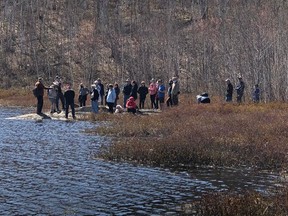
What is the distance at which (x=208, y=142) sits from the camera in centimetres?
1980

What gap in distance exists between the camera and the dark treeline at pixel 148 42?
43.8 m

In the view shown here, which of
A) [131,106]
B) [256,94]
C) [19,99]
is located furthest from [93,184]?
[19,99]

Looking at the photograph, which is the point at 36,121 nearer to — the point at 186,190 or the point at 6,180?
the point at 6,180

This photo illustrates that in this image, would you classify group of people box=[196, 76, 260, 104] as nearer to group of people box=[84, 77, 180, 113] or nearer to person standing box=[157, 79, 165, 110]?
group of people box=[84, 77, 180, 113]

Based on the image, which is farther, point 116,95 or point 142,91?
point 142,91

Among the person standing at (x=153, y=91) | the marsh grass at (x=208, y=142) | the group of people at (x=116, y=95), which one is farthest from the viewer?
the person standing at (x=153, y=91)

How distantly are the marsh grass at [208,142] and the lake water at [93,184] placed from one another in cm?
86

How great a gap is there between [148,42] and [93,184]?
52.9 metres

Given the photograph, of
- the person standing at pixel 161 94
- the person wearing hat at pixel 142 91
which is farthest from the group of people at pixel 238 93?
the person wearing hat at pixel 142 91

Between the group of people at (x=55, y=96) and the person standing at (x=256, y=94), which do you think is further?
the person standing at (x=256, y=94)

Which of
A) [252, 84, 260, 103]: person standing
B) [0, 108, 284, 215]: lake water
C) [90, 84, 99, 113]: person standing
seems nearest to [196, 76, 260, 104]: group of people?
[252, 84, 260, 103]: person standing

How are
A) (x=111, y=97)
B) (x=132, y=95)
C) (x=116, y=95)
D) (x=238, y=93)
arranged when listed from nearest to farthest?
(x=111, y=97), (x=116, y=95), (x=132, y=95), (x=238, y=93)

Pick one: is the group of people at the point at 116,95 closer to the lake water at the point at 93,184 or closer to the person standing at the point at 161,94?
the person standing at the point at 161,94

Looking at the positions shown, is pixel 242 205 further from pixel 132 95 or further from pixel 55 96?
pixel 132 95
